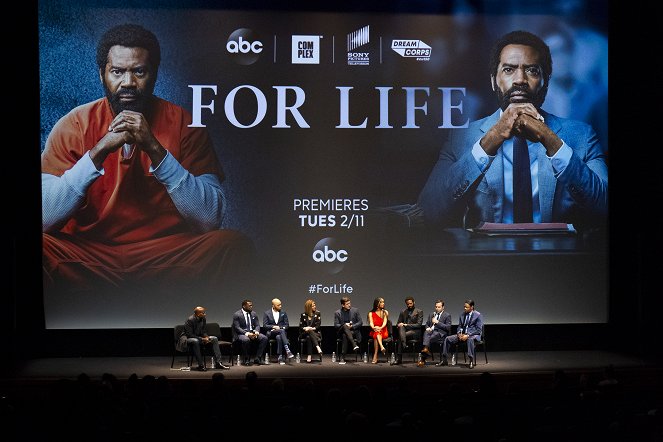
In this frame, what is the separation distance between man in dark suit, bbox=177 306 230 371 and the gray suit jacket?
→ 287cm

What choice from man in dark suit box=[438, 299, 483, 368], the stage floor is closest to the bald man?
the stage floor

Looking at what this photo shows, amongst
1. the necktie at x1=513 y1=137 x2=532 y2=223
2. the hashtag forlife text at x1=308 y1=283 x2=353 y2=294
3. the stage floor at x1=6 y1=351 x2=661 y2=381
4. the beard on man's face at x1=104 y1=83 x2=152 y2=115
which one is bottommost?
the stage floor at x1=6 y1=351 x2=661 y2=381

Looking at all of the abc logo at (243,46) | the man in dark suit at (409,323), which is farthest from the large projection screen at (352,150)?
the man in dark suit at (409,323)

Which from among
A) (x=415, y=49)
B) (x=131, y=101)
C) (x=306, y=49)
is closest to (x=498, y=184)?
(x=415, y=49)

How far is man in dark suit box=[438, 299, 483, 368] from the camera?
10688 mm

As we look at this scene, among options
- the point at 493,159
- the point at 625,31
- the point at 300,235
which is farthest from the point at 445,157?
the point at 625,31

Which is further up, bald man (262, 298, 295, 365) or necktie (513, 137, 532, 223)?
necktie (513, 137, 532, 223)

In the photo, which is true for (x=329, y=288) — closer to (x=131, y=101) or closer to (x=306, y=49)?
(x=306, y=49)

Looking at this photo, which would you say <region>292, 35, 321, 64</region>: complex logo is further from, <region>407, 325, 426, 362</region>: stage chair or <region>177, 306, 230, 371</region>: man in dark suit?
<region>407, 325, 426, 362</region>: stage chair

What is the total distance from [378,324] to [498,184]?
2209 millimetres

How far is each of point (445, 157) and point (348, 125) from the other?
1.18m

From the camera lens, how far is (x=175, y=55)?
11.6 m

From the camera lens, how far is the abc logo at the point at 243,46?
457 inches

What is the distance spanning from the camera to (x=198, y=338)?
34.7 feet
